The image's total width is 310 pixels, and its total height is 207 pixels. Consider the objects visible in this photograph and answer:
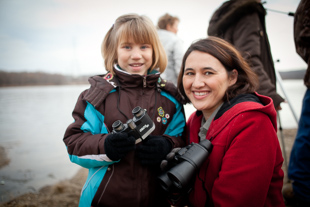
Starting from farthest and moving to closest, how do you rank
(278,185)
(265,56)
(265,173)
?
1. (265,56)
2. (278,185)
3. (265,173)

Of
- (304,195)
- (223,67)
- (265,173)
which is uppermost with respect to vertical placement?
(223,67)

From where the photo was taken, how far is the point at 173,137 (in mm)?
1519

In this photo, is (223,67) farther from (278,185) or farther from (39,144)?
(39,144)

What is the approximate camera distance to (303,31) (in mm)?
1935

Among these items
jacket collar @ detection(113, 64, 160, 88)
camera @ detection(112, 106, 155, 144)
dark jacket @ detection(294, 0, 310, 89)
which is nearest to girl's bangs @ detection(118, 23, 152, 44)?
jacket collar @ detection(113, 64, 160, 88)

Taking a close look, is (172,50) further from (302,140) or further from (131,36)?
(302,140)

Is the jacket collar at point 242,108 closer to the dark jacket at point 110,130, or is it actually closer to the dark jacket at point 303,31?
the dark jacket at point 110,130

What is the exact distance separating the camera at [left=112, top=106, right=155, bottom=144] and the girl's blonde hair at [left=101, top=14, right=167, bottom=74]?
2.04 ft

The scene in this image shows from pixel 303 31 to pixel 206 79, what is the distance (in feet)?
4.69

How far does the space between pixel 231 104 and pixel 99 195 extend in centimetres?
118

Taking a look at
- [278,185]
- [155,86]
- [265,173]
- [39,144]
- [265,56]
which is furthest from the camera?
[39,144]

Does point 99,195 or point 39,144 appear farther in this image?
point 39,144

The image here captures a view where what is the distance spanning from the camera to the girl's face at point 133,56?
1603mm

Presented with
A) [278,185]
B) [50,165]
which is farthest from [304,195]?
[50,165]
